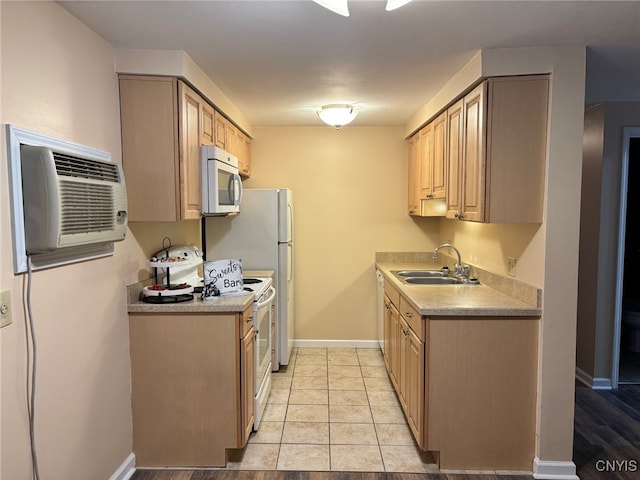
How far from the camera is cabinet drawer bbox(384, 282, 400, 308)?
3109mm

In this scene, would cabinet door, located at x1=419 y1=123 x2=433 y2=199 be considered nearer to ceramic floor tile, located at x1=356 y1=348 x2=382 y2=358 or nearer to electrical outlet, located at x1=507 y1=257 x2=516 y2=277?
electrical outlet, located at x1=507 y1=257 x2=516 y2=277

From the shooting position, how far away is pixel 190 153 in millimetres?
2502

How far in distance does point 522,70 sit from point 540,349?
1.56 meters

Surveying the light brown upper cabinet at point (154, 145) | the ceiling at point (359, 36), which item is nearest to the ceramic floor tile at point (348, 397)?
the light brown upper cabinet at point (154, 145)

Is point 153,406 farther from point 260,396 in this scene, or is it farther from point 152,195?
point 152,195

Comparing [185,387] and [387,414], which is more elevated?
[185,387]

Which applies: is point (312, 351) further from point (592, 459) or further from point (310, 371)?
point (592, 459)

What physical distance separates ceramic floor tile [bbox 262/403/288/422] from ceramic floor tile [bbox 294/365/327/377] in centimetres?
60

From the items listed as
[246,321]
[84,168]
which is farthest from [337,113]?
[84,168]

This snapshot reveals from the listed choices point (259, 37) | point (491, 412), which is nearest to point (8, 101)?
point (259, 37)

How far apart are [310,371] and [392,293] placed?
117 centimetres

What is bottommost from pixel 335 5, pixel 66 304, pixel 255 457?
pixel 255 457

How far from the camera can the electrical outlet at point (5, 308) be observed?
144 centimetres

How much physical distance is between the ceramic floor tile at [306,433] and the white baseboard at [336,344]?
165cm
